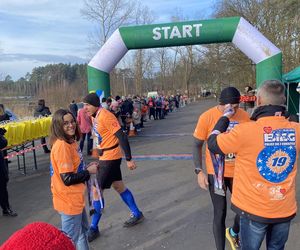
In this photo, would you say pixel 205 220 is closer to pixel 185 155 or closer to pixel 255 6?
pixel 185 155

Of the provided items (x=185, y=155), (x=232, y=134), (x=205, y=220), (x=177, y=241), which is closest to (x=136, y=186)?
(x=205, y=220)

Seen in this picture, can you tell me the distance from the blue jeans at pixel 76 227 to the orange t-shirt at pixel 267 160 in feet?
4.90

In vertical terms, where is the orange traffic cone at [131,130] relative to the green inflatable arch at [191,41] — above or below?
below

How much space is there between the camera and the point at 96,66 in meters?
11.5

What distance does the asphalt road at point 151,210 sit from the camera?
409 cm

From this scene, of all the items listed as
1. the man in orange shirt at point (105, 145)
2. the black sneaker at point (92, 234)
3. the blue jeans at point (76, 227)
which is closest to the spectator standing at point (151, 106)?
the man in orange shirt at point (105, 145)

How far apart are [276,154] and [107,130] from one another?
2368 mm

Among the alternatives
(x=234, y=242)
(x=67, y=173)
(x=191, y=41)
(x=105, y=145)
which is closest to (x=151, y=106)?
(x=191, y=41)

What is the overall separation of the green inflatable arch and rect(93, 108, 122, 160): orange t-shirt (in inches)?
294

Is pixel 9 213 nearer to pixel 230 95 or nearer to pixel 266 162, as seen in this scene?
pixel 230 95

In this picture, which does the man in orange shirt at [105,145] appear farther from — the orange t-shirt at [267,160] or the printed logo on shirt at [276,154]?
the printed logo on shirt at [276,154]

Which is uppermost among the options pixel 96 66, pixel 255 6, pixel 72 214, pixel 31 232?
pixel 255 6

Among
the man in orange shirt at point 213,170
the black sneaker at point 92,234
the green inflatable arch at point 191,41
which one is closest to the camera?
the man in orange shirt at point 213,170

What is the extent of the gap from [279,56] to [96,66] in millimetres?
5875
